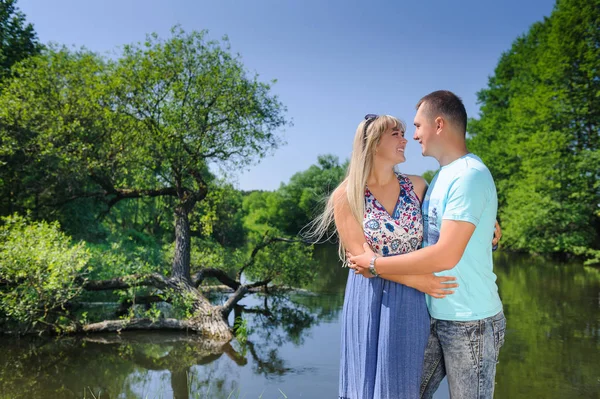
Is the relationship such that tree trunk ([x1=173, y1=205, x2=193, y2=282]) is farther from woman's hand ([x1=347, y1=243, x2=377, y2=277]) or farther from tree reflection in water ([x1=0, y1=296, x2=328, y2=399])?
woman's hand ([x1=347, y1=243, x2=377, y2=277])

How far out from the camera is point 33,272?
9.46 m

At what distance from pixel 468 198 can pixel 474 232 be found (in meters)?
0.23

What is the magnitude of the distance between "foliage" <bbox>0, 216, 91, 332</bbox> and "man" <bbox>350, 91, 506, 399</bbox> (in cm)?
863

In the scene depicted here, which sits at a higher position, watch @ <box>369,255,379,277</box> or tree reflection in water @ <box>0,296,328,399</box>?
watch @ <box>369,255,379,277</box>

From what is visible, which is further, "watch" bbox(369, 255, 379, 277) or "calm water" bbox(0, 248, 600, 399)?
"calm water" bbox(0, 248, 600, 399)

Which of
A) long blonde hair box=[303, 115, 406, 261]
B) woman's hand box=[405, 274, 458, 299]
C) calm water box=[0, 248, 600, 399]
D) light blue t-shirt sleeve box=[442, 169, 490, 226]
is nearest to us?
light blue t-shirt sleeve box=[442, 169, 490, 226]

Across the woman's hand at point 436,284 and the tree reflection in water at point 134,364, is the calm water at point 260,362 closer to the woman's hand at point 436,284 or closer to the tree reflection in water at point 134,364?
the tree reflection in water at point 134,364

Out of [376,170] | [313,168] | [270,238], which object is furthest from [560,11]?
[313,168]

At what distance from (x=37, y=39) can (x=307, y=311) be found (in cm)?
1541

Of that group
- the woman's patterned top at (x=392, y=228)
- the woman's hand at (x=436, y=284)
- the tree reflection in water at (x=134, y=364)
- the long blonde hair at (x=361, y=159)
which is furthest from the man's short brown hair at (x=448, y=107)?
the tree reflection in water at (x=134, y=364)

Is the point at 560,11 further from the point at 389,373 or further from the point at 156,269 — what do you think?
the point at 389,373

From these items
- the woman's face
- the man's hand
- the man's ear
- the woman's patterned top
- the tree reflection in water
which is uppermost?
the man's ear

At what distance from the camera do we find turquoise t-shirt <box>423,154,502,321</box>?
94.4 inches

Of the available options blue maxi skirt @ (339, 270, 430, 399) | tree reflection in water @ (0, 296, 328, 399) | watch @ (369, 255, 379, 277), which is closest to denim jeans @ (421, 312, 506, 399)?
blue maxi skirt @ (339, 270, 430, 399)
